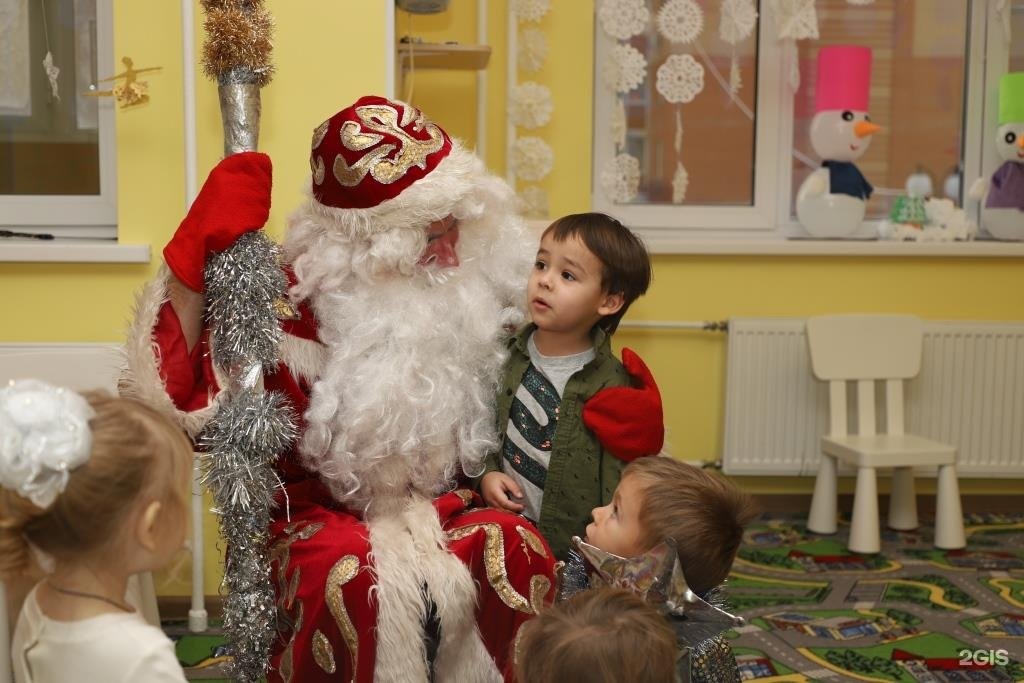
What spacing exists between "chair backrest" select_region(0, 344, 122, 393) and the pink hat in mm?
2748

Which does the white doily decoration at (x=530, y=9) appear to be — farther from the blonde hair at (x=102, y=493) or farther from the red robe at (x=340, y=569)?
the blonde hair at (x=102, y=493)

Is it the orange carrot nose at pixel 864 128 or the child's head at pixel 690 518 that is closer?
the child's head at pixel 690 518

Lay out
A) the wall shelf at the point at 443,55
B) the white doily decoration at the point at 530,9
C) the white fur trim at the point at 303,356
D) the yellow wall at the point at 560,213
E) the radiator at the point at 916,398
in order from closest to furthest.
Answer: the white fur trim at the point at 303,356
the yellow wall at the point at 560,213
the wall shelf at the point at 443,55
the white doily decoration at the point at 530,9
the radiator at the point at 916,398

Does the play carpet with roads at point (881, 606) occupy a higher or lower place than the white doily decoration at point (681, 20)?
lower

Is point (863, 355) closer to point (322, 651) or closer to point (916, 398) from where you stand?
point (916, 398)

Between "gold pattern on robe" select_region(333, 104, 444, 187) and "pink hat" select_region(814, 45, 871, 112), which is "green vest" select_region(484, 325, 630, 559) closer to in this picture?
"gold pattern on robe" select_region(333, 104, 444, 187)

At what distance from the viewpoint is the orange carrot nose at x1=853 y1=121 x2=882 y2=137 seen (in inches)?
159

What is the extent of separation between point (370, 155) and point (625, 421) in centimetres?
70

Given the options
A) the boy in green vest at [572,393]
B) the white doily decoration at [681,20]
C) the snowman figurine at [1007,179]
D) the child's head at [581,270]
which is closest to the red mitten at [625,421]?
the boy in green vest at [572,393]

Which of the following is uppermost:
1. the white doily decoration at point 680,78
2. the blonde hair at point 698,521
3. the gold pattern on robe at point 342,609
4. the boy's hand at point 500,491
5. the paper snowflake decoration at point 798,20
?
the paper snowflake decoration at point 798,20

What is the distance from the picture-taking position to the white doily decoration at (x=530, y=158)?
13.0ft

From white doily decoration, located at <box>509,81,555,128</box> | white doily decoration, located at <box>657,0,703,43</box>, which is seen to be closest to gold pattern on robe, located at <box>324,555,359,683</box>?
white doily decoration, located at <box>509,81,555,128</box>

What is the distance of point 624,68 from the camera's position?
13.3 ft

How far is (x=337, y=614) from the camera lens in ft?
6.20
